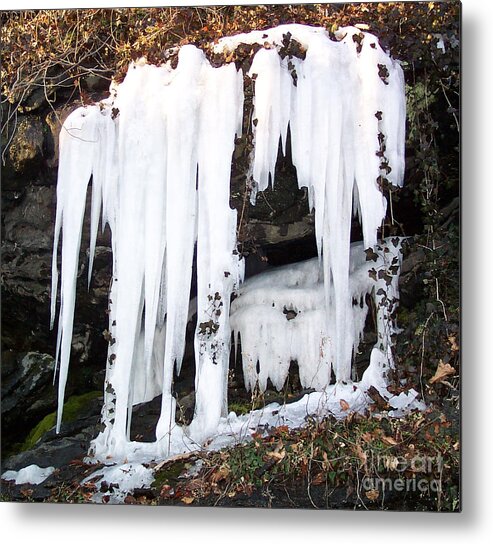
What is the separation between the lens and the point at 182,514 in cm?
314

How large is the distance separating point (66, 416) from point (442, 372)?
1559 mm

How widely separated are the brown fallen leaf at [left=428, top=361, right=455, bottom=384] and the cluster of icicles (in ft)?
0.67

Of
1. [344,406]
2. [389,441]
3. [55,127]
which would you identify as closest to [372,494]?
[389,441]

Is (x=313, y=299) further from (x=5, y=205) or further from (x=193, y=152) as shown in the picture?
(x=5, y=205)

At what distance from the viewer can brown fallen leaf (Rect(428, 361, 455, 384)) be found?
9.84ft

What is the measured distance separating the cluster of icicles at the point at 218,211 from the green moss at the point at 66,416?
0.06 metres

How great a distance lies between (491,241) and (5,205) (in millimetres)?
2015

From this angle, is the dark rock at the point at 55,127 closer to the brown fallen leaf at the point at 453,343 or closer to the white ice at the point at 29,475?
the white ice at the point at 29,475

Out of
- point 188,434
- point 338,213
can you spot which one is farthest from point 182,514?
point 338,213

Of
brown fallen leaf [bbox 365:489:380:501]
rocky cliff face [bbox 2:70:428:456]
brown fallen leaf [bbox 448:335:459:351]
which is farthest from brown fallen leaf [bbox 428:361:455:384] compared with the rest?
rocky cliff face [bbox 2:70:428:456]

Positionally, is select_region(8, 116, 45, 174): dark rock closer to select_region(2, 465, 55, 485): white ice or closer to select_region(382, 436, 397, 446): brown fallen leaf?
select_region(2, 465, 55, 485): white ice

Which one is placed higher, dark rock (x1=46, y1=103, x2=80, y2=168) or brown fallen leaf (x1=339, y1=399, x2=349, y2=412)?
dark rock (x1=46, y1=103, x2=80, y2=168)

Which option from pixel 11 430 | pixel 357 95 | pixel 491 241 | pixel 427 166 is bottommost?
pixel 11 430

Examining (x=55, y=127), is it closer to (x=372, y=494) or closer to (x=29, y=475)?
(x=29, y=475)
